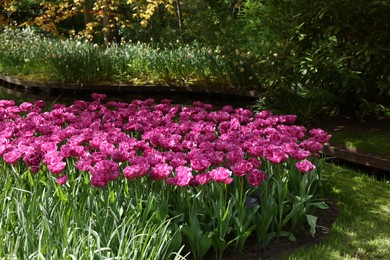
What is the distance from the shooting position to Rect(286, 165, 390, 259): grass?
3.84m

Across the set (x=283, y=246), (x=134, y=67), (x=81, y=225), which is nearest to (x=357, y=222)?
(x=283, y=246)

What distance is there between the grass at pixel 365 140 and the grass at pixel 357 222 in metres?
0.45

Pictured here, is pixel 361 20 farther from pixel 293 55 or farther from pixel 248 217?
pixel 248 217

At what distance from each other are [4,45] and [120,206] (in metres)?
10.6

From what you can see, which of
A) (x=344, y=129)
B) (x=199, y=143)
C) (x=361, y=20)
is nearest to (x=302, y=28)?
(x=361, y=20)

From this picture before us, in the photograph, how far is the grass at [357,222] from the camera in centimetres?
384

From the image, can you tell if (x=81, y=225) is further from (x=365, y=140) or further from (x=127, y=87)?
(x=127, y=87)

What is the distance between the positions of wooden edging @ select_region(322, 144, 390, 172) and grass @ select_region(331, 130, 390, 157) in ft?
0.58

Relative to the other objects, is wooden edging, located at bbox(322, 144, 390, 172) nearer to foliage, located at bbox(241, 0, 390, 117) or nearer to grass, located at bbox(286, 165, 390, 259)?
grass, located at bbox(286, 165, 390, 259)

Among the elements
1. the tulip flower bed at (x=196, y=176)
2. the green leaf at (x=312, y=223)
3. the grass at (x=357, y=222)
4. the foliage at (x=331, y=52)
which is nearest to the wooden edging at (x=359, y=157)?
the grass at (x=357, y=222)

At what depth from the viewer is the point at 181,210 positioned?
370cm

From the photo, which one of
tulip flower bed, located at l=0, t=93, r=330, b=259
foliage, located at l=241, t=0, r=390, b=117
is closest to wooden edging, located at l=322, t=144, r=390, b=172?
foliage, located at l=241, t=0, r=390, b=117

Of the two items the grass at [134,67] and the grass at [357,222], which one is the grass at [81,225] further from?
the grass at [134,67]

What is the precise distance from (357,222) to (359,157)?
1.83 meters
